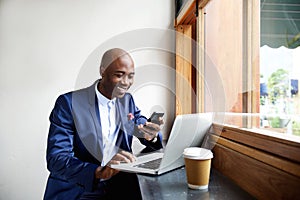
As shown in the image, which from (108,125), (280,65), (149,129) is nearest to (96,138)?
(108,125)

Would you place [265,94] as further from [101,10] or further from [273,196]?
[101,10]

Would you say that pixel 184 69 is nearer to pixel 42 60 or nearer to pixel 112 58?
pixel 112 58

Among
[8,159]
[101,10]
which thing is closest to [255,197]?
[101,10]

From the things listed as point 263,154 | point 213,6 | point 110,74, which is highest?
point 213,6

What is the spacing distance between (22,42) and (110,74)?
1.16 meters

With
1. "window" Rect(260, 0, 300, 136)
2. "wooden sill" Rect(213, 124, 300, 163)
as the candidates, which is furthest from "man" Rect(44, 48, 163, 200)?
"window" Rect(260, 0, 300, 136)

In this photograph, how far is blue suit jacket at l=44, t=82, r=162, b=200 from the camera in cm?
171

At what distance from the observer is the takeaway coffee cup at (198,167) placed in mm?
1125

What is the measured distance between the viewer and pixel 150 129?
2.04m

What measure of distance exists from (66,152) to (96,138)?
23 cm

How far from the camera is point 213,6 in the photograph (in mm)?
1944

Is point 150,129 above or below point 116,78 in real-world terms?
below

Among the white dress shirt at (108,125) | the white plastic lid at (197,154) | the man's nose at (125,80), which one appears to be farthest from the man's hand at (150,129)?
the white plastic lid at (197,154)

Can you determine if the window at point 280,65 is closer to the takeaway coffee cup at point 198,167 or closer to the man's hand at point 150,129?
the takeaway coffee cup at point 198,167
